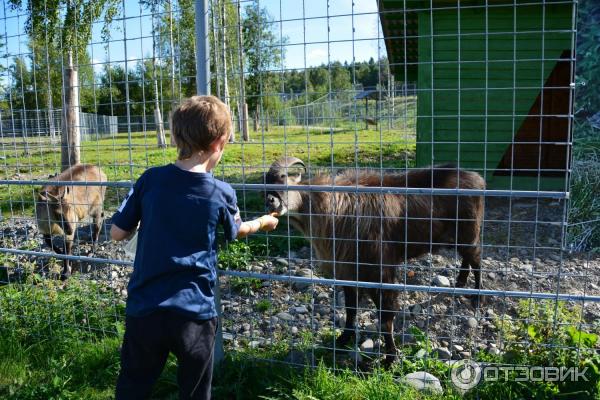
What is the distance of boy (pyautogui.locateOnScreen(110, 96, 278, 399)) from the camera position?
8.00ft

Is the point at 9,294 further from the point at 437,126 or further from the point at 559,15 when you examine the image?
the point at 559,15

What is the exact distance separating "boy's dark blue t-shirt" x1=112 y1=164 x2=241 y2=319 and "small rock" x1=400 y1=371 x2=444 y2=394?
154cm

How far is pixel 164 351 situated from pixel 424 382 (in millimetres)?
1735

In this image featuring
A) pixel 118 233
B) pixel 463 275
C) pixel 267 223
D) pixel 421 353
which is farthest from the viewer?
pixel 463 275

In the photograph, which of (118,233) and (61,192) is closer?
(118,233)

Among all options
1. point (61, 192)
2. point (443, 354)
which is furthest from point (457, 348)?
point (61, 192)

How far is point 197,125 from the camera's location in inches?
96.2

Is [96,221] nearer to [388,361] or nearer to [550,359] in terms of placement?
[388,361]

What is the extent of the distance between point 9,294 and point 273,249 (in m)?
3.05

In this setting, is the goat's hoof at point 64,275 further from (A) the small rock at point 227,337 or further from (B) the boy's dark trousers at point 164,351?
(B) the boy's dark trousers at point 164,351

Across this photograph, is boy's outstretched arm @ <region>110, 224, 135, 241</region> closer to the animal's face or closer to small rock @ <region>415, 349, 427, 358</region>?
small rock @ <region>415, 349, 427, 358</region>

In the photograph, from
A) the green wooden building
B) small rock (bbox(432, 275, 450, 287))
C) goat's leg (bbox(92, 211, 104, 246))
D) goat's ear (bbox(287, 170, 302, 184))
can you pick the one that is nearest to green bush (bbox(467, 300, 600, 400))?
small rock (bbox(432, 275, 450, 287))

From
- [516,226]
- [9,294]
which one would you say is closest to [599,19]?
[516,226]

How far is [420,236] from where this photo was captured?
4.79m
